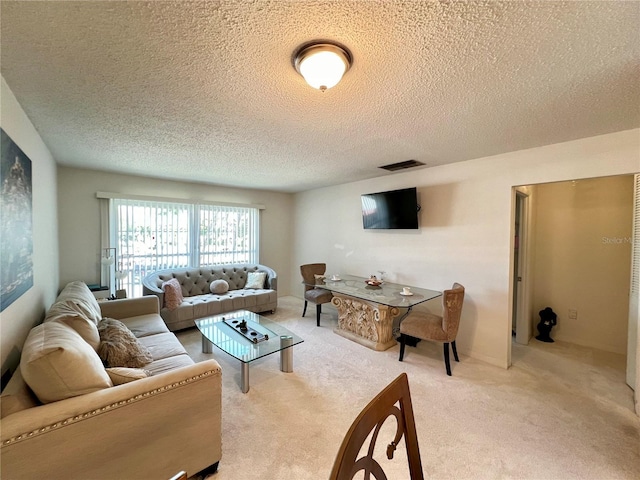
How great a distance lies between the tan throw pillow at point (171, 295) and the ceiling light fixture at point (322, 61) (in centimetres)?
345

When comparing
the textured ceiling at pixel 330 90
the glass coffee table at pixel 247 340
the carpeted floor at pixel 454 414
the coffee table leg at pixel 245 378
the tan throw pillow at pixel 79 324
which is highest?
the textured ceiling at pixel 330 90

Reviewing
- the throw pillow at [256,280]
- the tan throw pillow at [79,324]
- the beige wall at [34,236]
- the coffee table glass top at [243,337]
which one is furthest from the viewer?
the throw pillow at [256,280]

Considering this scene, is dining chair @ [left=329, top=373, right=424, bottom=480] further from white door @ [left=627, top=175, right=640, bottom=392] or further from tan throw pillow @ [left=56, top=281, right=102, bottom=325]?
white door @ [left=627, top=175, right=640, bottom=392]

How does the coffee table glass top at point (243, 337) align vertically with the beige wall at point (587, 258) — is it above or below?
below

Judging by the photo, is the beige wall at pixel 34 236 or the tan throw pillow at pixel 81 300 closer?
the beige wall at pixel 34 236

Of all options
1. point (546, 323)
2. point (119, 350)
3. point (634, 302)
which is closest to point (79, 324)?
point (119, 350)

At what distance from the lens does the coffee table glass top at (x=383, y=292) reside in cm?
292

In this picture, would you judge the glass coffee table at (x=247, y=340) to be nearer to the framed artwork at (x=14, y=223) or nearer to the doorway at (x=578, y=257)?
the framed artwork at (x=14, y=223)

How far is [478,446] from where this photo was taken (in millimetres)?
1734

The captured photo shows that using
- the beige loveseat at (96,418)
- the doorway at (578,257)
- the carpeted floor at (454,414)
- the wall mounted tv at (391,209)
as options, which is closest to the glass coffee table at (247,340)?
the carpeted floor at (454,414)

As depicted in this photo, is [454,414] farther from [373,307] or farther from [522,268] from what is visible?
[522,268]

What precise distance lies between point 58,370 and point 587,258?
5.15 m

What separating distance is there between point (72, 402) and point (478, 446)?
2.41 meters

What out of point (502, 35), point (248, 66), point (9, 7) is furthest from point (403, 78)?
point (9, 7)
